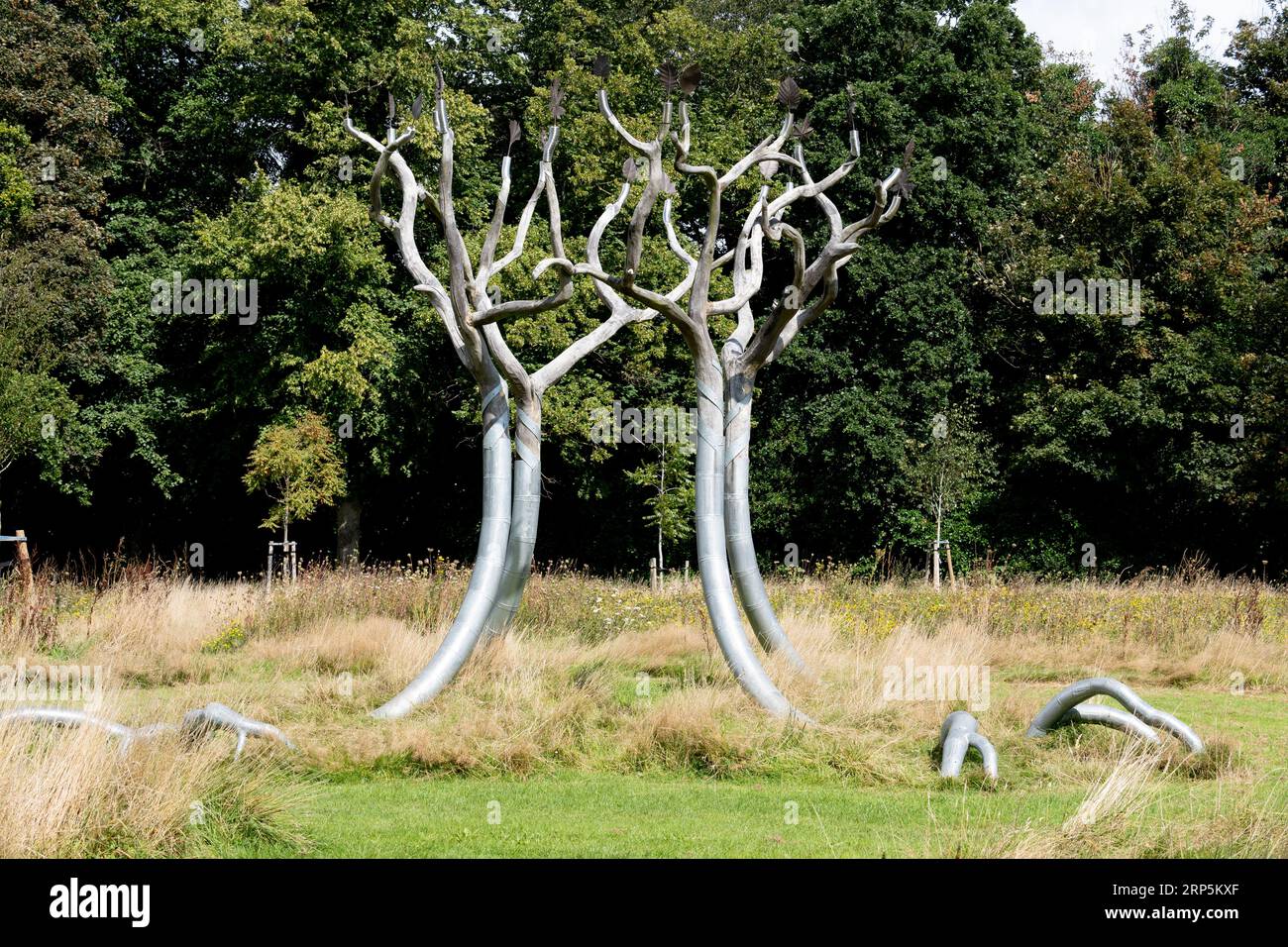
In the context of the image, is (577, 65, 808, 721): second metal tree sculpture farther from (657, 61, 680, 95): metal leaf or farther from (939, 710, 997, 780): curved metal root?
(939, 710, 997, 780): curved metal root

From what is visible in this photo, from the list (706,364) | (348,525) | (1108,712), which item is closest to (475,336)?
(706,364)

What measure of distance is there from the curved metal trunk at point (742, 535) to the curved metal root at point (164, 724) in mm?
3957

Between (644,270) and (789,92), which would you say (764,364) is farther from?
(644,270)

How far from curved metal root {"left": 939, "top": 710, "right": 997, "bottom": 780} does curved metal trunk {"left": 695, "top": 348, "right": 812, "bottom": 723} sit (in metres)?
1.62

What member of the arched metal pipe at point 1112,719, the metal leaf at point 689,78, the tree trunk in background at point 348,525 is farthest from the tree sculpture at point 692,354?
the tree trunk in background at point 348,525

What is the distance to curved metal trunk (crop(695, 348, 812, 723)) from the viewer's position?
9859mm

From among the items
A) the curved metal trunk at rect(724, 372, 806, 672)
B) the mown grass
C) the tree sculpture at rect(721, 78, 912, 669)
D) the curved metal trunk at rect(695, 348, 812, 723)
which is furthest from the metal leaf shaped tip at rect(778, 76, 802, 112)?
the mown grass

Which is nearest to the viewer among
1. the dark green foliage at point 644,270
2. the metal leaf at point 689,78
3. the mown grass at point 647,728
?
the mown grass at point 647,728

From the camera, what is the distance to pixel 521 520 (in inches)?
418

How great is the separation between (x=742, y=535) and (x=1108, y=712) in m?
3.24

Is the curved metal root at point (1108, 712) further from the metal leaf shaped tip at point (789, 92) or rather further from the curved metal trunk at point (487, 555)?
the metal leaf shaped tip at point (789, 92)

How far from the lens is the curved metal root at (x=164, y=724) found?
697cm

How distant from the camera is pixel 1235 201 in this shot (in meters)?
25.4
